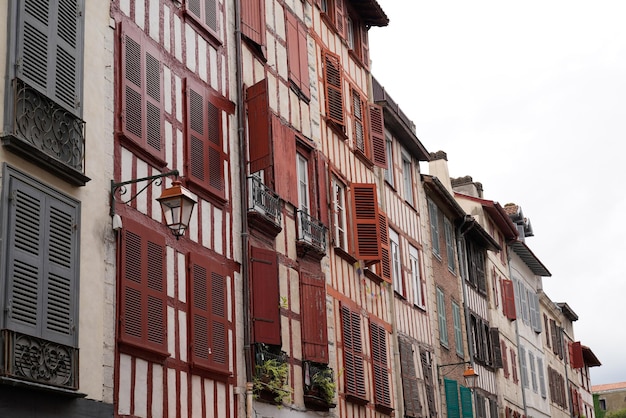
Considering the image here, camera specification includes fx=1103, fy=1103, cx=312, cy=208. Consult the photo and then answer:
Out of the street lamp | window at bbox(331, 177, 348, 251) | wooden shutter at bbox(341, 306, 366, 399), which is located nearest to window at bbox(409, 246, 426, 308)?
window at bbox(331, 177, 348, 251)

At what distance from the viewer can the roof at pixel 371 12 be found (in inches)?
938

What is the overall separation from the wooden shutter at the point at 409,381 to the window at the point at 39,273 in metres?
12.4

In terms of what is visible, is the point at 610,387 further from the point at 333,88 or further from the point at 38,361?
the point at 38,361

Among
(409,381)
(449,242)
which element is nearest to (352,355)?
(409,381)

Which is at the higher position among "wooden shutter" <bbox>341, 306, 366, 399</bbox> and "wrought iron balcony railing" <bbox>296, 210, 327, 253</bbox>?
"wrought iron balcony railing" <bbox>296, 210, 327, 253</bbox>

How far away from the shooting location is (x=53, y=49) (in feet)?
37.0

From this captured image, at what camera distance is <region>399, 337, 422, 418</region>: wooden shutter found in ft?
73.1

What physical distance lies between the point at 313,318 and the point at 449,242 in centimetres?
1219

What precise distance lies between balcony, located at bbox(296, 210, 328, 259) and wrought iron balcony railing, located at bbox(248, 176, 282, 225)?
105 centimetres

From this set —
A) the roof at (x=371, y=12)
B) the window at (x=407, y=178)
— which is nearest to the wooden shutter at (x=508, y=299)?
the window at (x=407, y=178)

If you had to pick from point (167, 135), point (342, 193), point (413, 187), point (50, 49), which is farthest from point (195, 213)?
point (413, 187)

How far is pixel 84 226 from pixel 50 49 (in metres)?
1.83

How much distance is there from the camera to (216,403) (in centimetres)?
1395

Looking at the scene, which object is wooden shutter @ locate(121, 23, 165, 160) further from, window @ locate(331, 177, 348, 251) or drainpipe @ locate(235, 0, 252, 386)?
window @ locate(331, 177, 348, 251)
